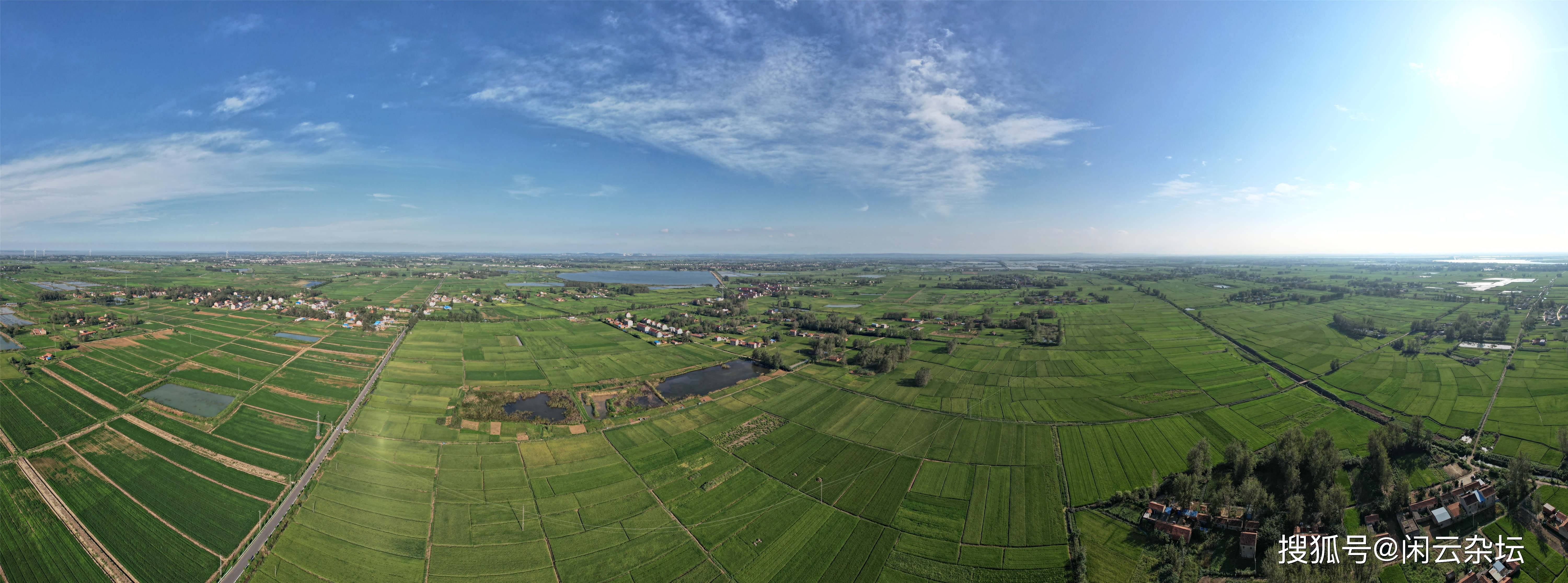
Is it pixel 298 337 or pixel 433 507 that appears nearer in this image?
pixel 433 507

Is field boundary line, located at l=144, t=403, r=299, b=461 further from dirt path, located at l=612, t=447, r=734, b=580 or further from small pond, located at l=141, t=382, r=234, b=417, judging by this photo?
dirt path, located at l=612, t=447, r=734, b=580

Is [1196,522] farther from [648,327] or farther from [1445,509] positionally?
[648,327]

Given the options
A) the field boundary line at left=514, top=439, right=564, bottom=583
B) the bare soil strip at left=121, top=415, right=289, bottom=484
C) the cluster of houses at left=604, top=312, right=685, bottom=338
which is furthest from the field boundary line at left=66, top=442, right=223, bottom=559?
the cluster of houses at left=604, top=312, right=685, bottom=338

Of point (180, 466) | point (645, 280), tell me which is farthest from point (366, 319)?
point (645, 280)

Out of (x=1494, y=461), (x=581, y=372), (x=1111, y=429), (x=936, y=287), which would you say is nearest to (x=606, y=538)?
(x=581, y=372)

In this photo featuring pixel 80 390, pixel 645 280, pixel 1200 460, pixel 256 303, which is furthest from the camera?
pixel 645 280

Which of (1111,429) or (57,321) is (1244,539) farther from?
(57,321)

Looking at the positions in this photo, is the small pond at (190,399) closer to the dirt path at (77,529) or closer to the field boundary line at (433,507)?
A: the dirt path at (77,529)
